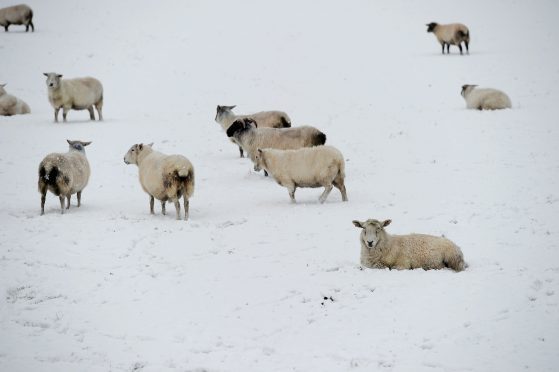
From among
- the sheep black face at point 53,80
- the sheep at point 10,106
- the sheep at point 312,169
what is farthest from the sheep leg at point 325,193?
the sheep at point 10,106

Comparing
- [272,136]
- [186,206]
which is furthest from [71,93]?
[186,206]

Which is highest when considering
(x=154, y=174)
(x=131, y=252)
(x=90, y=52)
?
(x=90, y=52)

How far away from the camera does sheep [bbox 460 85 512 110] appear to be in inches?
958

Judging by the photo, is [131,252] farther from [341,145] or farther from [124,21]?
[124,21]

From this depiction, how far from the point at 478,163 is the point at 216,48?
2303cm

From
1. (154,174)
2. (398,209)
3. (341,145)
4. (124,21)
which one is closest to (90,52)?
(124,21)

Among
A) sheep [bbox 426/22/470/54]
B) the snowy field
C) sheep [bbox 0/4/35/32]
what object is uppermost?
sheep [bbox 0/4/35/32]

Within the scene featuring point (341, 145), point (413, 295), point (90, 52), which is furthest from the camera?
point (90, 52)

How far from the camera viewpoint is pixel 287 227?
13.7m

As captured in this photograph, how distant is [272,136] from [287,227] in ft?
18.3

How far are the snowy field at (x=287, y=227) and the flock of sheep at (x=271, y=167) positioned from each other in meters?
0.45

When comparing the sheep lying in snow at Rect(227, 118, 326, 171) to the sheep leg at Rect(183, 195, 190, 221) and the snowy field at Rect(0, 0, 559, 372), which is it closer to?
the snowy field at Rect(0, 0, 559, 372)

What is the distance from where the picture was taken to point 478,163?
1830 centimetres

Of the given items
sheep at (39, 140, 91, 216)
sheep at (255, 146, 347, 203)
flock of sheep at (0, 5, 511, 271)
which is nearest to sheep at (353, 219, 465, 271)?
flock of sheep at (0, 5, 511, 271)
